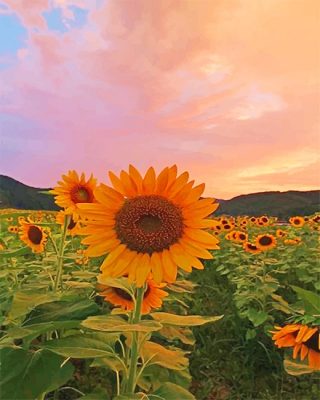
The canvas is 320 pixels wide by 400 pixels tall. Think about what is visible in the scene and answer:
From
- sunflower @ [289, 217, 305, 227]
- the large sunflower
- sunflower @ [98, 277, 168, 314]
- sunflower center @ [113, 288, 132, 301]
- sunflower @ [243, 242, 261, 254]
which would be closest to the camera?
the large sunflower

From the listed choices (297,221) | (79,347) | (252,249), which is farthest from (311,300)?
(297,221)

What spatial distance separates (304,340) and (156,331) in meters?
0.49

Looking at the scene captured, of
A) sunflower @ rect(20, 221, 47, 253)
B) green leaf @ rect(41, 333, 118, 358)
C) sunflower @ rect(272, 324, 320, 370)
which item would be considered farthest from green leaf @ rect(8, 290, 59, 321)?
sunflower @ rect(20, 221, 47, 253)

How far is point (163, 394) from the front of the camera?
3.96 ft

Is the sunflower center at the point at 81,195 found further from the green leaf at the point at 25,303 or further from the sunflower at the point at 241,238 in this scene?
the sunflower at the point at 241,238

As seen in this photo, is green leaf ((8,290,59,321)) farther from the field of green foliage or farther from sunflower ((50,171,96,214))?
sunflower ((50,171,96,214))

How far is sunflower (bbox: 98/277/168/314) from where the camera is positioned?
1574 millimetres

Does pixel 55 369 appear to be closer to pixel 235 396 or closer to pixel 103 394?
pixel 103 394

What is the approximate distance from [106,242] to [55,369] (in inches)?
12.0

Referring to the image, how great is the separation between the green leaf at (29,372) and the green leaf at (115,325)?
0.14 metres

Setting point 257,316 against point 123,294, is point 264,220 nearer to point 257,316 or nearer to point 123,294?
point 257,316

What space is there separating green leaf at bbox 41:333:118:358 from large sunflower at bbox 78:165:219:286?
0.18 metres

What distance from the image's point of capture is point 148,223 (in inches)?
45.4

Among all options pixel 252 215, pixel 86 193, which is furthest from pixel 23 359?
pixel 252 215
